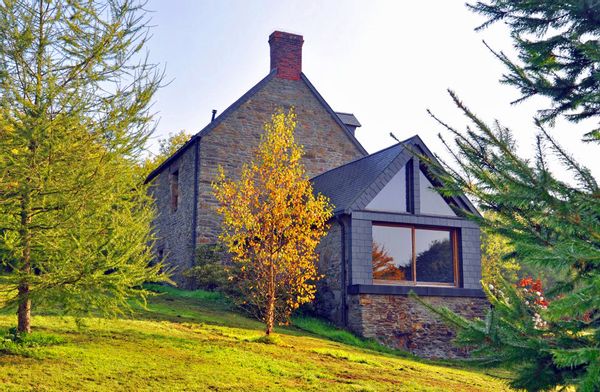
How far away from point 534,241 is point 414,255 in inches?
552

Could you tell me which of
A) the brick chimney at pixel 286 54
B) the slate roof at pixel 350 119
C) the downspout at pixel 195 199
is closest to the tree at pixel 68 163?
the downspout at pixel 195 199

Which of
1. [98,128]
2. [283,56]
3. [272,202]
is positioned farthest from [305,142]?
[98,128]

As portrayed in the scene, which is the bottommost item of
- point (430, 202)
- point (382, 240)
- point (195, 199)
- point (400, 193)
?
point (382, 240)

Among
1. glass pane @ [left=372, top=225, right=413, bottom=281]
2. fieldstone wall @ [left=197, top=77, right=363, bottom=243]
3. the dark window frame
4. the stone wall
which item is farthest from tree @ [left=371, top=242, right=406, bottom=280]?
the dark window frame

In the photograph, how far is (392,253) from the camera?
1811 cm

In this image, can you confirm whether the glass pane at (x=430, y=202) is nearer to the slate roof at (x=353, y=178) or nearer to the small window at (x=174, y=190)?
the slate roof at (x=353, y=178)

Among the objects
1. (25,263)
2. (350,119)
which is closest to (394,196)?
(350,119)

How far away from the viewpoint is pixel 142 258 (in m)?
9.52

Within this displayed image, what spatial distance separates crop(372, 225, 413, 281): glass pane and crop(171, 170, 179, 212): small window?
32.3ft

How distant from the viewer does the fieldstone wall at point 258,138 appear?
22.2 m

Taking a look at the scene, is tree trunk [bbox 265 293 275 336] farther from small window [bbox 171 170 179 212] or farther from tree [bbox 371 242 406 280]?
small window [bbox 171 170 179 212]

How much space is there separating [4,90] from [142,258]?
121 inches

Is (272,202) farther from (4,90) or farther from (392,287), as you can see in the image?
(4,90)

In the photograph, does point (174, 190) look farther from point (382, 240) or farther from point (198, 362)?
point (198, 362)
